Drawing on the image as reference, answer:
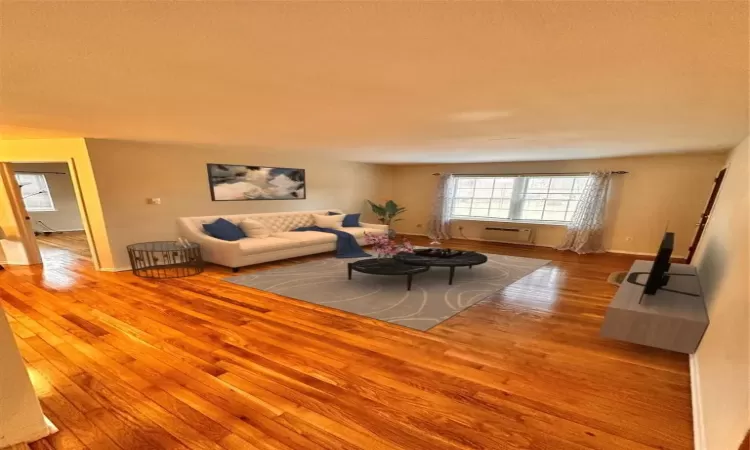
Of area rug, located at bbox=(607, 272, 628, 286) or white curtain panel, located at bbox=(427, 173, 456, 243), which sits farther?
white curtain panel, located at bbox=(427, 173, 456, 243)

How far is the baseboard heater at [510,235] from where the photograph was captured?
6.74m

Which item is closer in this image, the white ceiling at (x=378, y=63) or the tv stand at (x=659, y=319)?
the white ceiling at (x=378, y=63)

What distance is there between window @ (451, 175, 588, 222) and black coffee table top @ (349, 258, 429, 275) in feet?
13.8

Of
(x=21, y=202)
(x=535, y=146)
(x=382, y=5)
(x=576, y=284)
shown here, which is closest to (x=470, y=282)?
(x=576, y=284)

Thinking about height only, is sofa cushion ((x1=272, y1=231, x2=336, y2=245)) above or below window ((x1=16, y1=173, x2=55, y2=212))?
below

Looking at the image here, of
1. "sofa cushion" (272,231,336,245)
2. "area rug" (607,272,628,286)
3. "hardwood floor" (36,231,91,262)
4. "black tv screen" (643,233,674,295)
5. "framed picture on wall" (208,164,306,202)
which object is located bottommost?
"hardwood floor" (36,231,91,262)

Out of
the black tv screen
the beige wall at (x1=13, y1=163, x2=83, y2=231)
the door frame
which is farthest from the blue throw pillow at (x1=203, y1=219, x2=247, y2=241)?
the beige wall at (x1=13, y1=163, x2=83, y2=231)

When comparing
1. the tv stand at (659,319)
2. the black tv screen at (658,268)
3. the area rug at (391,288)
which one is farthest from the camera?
the area rug at (391,288)

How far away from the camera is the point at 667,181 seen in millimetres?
5449

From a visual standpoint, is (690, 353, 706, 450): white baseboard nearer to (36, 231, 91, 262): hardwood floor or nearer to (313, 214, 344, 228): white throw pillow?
(313, 214, 344, 228): white throw pillow

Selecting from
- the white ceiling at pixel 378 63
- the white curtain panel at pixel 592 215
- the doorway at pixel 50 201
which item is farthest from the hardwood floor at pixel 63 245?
the white curtain panel at pixel 592 215

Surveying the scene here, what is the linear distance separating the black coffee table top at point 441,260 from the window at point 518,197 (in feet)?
11.0

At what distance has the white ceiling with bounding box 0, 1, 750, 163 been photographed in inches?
39.3

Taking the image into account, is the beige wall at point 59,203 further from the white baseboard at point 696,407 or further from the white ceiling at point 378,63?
the white baseboard at point 696,407
